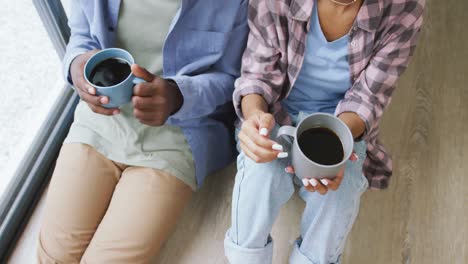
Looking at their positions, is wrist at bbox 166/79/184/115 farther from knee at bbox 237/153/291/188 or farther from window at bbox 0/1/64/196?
window at bbox 0/1/64/196

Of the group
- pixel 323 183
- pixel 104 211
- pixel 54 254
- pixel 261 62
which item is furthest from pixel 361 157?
pixel 54 254

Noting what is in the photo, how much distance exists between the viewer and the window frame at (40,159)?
1192 millimetres

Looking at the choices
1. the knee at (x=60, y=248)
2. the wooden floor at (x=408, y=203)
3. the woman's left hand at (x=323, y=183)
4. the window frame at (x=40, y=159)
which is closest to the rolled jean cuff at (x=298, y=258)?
the wooden floor at (x=408, y=203)

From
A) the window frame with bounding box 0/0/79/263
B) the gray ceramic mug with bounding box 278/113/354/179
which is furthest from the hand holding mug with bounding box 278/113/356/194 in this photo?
the window frame with bounding box 0/0/79/263

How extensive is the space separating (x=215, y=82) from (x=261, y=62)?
122 millimetres

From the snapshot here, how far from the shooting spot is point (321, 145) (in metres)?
0.77

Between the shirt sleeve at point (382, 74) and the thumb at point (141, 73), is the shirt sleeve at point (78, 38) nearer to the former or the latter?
the thumb at point (141, 73)

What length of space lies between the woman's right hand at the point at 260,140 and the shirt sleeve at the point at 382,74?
196 mm

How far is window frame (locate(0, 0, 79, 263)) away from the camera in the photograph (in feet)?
3.91

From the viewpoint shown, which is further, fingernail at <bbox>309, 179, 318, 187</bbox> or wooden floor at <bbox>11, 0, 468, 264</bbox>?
wooden floor at <bbox>11, 0, 468, 264</bbox>

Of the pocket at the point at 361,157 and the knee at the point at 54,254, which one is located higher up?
the pocket at the point at 361,157

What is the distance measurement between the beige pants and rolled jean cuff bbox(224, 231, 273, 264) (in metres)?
0.16

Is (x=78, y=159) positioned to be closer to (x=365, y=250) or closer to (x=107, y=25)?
(x=107, y=25)

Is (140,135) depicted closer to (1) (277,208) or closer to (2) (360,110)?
(1) (277,208)
